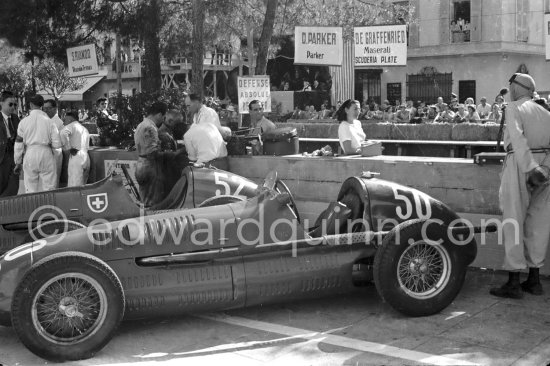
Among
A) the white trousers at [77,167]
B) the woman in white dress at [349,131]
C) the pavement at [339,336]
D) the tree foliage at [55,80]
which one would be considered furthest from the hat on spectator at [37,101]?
the tree foliage at [55,80]

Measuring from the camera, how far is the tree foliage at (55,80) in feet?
141

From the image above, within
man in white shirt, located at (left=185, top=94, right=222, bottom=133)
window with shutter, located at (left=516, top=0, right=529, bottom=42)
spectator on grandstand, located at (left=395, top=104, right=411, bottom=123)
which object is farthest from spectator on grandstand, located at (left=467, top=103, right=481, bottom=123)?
window with shutter, located at (left=516, top=0, right=529, bottom=42)

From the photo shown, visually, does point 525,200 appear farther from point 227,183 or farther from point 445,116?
point 445,116

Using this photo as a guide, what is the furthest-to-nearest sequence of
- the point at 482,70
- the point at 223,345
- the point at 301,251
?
the point at 482,70 < the point at 301,251 < the point at 223,345

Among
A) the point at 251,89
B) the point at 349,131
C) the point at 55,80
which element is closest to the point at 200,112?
the point at 349,131

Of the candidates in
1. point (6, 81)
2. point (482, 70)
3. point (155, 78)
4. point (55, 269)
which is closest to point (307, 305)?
point (55, 269)

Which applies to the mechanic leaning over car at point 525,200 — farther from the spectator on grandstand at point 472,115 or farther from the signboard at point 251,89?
the spectator on grandstand at point 472,115

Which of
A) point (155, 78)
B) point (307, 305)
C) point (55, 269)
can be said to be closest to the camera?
point (55, 269)

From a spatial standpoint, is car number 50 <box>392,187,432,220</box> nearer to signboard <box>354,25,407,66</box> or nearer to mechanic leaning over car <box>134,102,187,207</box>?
mechanic leaning over car <box>134,102,187,207</box>

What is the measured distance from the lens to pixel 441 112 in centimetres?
1936

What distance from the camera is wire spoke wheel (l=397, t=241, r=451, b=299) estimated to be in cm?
543

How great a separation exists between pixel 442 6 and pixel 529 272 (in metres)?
32.1

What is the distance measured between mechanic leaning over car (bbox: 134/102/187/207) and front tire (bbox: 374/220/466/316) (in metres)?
3.89

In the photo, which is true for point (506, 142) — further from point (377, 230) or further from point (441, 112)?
point (441, 112)
